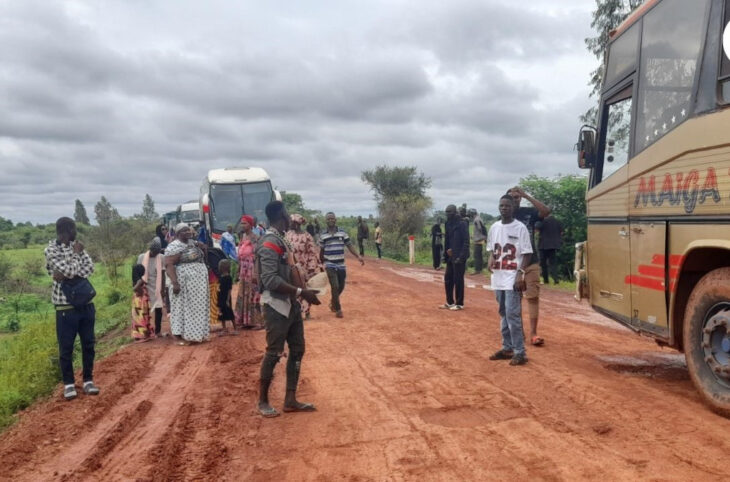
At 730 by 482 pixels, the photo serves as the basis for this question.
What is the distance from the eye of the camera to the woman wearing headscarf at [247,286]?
419 inches

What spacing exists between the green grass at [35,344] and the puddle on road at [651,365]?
6537mm

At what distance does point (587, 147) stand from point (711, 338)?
9.47 ft

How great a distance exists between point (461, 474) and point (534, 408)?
153 cm

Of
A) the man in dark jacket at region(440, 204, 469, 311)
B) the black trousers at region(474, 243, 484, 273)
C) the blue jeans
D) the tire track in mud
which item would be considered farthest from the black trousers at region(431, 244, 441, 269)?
the tire track in mud

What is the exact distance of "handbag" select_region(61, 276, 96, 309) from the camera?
6.57 m

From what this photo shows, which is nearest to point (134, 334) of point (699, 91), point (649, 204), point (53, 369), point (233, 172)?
point (53, 369)

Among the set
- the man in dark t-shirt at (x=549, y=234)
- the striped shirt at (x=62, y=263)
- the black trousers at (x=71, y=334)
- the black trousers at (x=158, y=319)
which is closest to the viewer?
the striped shirt at (x=62, y=263)

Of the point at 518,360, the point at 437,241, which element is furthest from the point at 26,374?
the point at 437,241

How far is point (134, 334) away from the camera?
1030 centimetres

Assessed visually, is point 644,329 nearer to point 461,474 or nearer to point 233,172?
point 461,474

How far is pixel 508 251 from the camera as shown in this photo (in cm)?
700

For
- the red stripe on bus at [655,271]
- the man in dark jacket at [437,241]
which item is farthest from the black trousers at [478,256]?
the red stripe on bus at [655,271]

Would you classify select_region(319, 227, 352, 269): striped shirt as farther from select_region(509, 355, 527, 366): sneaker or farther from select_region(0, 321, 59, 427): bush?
select_region(509, 355, 527, 366): sneaker

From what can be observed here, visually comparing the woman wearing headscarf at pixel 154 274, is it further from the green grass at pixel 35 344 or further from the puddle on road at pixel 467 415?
the puddle on road at pixel 467 415
